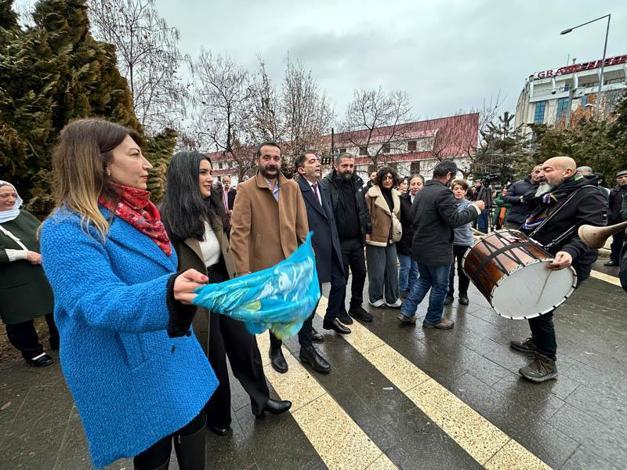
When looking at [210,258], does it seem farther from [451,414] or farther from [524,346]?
[524,346]

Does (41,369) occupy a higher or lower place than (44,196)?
lower

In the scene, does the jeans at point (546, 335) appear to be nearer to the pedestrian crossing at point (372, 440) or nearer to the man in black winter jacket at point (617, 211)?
the pedestrian crossing at point (372, 440)

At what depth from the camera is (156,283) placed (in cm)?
84

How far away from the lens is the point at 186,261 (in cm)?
178

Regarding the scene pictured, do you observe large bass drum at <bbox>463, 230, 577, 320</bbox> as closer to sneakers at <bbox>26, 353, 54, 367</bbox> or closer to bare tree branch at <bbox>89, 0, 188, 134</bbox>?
sneakers at <bbox>26, 353, 54, 367</bbox>

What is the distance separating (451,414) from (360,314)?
5.94 feet

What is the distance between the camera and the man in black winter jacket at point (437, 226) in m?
3.19

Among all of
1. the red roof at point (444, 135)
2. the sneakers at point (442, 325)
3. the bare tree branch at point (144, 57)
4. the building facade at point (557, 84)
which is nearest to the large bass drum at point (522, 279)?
the sneakers at point (442, 325)

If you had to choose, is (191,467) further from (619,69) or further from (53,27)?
(619,69)

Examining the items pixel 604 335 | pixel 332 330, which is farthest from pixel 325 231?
pixel 604 335

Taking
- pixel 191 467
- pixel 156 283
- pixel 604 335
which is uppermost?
pixel 156 283

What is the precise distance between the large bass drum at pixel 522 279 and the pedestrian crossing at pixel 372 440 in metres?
0.92

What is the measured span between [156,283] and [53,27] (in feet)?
21.2

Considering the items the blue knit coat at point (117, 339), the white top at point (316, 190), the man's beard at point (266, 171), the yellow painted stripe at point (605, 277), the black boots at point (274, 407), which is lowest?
the yellow painted stripe at point (605, 277)
